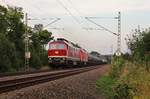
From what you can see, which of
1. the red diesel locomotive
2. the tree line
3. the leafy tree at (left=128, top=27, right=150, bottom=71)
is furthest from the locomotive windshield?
the leafy tree at (left=128, top=27, right=150, bottom=71)

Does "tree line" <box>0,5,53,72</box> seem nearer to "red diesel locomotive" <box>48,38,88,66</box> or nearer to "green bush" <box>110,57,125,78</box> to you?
"red diesel locomotive" <box>48,38,88,66</box>

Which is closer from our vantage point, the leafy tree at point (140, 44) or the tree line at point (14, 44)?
the leafy tree at point (140, 44)

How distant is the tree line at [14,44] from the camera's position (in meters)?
50.7

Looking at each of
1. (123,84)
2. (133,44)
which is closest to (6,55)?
(133,44)

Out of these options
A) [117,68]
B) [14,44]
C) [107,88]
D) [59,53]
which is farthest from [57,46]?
[107,88]

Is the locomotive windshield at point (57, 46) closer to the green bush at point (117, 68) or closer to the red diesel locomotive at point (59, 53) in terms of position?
the red diesel locomotive at point (59, 53)

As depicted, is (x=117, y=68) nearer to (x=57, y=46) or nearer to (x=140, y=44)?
(x=140, y=44)

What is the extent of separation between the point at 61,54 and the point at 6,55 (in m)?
6.98

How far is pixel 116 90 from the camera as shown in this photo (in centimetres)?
1584

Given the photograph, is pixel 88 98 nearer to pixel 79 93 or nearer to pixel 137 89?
pixel 79 93

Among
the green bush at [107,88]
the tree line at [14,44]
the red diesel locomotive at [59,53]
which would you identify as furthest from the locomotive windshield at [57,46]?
the green bush at [107,88]

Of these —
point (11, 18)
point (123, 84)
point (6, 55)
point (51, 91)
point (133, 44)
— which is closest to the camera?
point (123, 84)

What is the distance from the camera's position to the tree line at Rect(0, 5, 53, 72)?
50.7 meters

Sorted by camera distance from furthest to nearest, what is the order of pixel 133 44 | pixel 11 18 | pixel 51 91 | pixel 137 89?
pixel 11 18 < pixel 133 44 < pixel 51 91 < pixel 137 89
